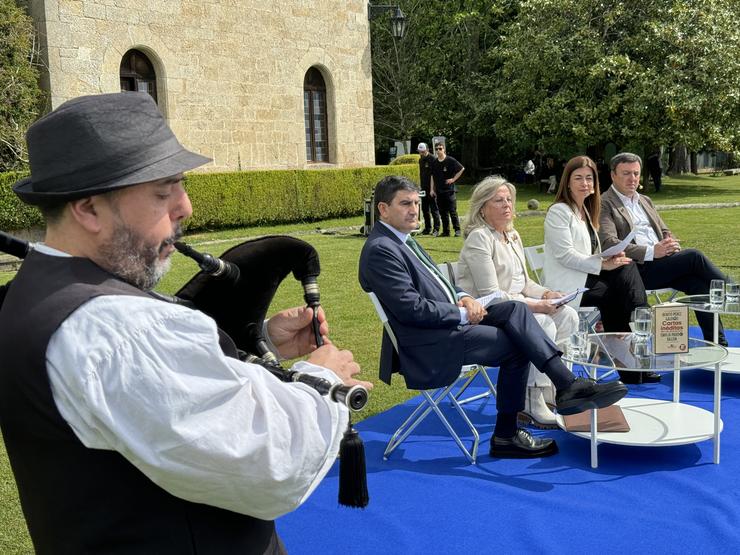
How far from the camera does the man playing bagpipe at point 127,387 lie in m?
1.30

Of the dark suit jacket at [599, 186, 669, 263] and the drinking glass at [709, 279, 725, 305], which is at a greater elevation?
the dark suit jacket at [599, 186, 669, 263]

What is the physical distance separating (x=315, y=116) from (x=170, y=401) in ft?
62.6

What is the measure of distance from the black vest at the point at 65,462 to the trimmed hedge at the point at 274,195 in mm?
12845

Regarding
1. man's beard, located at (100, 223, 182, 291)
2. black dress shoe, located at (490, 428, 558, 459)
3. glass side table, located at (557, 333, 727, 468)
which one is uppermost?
man's beard, located at (100, 223, 182, 291)

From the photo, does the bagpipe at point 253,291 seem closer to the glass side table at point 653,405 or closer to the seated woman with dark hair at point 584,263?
the glass side table at point 653,405

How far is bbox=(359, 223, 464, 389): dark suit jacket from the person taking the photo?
4.44 metres

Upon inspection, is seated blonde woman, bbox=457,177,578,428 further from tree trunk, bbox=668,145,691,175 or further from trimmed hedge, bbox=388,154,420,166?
A: tree trunk, bbox=668,145,691,175

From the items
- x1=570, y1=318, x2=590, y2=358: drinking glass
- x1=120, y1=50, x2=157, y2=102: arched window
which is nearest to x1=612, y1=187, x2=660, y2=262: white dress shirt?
x1=570, y1=318, x2=590, y2=358: drinking glass

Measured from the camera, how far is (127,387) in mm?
1273

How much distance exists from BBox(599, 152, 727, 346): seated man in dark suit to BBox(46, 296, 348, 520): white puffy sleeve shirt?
5543mm

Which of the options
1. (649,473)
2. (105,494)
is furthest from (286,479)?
(649,473)

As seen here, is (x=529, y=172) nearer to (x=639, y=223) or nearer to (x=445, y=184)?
(x=445, y=184)

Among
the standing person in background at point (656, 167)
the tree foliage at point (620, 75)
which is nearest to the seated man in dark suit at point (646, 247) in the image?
the tree foliage at point (620, 75)

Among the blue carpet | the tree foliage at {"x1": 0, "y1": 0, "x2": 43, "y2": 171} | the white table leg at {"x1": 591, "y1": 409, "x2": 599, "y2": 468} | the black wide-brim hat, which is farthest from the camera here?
the tree foliage at {"x1": 0, "y1": 0, "x2": 43, "y2": 171}
